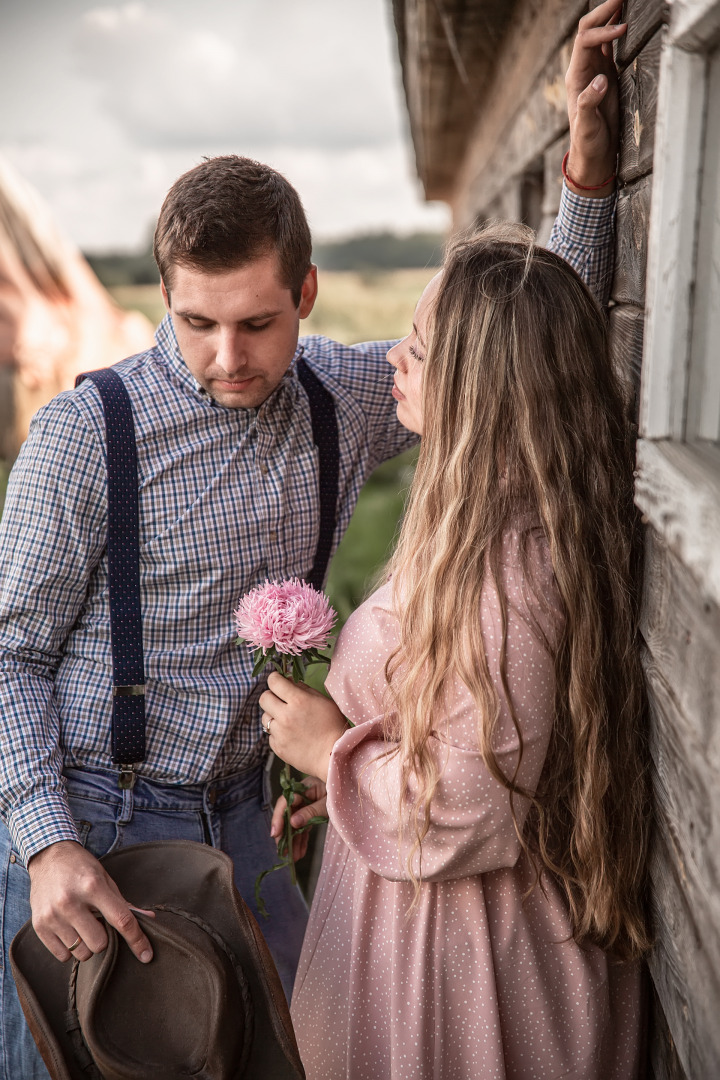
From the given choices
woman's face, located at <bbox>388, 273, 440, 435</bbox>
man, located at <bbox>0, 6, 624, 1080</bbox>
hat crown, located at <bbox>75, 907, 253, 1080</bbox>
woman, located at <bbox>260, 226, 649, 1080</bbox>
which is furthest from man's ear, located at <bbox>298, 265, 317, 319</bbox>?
hat crown, located at <bbox>75, 907, 253, 1080</bbox>

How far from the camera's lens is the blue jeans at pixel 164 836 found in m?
1.72

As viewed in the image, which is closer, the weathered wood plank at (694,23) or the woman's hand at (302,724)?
the weathered wood plank at (694,23)

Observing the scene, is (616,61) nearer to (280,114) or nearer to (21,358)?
(21,358)

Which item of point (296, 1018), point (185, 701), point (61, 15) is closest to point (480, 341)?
point (185, 701)

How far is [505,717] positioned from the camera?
1.28 metres

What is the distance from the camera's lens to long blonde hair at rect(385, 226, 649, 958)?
1.33 m

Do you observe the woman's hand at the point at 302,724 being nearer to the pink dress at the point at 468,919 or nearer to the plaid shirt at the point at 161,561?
the pink dress at the point at 468,919

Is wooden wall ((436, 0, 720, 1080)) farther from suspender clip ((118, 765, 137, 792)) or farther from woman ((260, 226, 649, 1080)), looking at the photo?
suspender clip ((118, 765, 137, 792))

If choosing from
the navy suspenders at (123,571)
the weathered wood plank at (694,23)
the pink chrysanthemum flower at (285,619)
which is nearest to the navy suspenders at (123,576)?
the navy suspenders at (123,571)

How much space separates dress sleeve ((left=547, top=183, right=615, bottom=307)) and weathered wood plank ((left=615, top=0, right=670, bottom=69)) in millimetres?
244

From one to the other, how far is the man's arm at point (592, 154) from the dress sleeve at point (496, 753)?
698 millimetres

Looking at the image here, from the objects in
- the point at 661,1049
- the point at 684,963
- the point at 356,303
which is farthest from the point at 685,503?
the point at 356,303

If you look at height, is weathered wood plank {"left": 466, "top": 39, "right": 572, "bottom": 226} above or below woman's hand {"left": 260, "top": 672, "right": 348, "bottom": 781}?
above

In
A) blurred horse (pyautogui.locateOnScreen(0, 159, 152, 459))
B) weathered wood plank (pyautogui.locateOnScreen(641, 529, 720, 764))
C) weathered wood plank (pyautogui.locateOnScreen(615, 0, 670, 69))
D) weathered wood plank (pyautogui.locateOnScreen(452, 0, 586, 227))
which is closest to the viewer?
weathered wood plank (pyautogui.locateOnScreen(641, 529, 720, 764))
